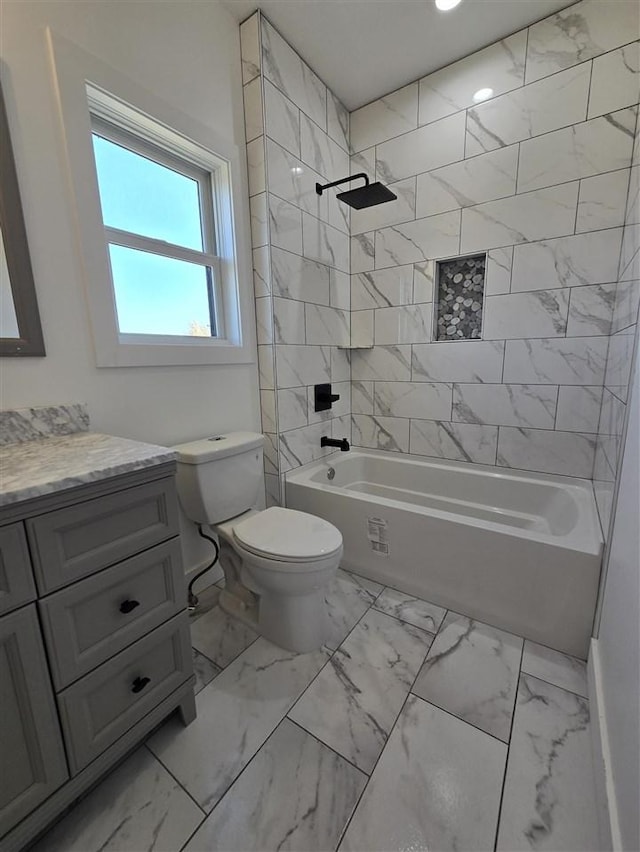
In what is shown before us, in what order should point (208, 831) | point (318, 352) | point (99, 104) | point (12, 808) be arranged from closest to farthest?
point (12, 808) → point (208, 831) → point (99, 104) → point (318, 352)

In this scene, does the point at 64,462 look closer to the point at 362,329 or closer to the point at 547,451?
the point at 362,329

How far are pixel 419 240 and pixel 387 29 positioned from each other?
37.0 inches

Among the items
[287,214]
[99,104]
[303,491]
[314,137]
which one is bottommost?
[303,491]

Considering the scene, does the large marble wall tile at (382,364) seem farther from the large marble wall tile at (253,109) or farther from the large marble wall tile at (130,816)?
the large marble wall tile at (130,816)

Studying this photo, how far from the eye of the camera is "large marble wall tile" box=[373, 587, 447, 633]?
5.00ft

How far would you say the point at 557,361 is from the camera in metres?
1.83

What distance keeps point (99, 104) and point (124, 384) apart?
1008 mm

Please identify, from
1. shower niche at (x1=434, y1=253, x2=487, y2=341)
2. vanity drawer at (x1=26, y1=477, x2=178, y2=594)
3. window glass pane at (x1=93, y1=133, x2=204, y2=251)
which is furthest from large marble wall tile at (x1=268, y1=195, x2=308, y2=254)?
vanity drawer at (x1=26, y1=477, x2=178, y2=594)

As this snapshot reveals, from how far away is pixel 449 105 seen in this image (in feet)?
6.32

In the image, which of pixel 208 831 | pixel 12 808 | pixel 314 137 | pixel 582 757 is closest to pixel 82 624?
pixel 12 808

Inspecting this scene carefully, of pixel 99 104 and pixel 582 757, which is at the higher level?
pixel 99 104

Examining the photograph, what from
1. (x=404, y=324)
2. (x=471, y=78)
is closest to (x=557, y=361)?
(x=404, y=324)

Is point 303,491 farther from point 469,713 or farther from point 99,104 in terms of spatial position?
point 99,104

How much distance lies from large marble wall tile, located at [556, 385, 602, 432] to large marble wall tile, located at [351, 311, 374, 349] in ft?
3.79
